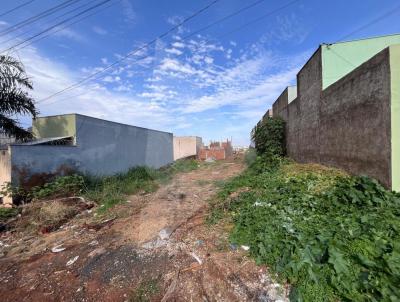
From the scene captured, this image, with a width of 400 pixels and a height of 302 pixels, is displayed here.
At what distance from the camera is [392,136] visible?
384cm

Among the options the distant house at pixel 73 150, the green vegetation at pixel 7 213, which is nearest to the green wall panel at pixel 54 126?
the distant house at pixel 73 150

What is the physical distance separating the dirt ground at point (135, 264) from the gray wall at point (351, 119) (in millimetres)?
3017

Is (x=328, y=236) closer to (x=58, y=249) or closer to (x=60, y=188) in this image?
(x=58, y=249)

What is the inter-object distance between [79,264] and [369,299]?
3744mm

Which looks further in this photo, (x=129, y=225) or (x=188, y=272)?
(x=129, y=225)

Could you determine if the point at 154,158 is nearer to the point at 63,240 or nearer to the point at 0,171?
the point at 0,171

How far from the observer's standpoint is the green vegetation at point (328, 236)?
93.4 inches

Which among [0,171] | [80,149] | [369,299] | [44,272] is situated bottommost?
[44,272]

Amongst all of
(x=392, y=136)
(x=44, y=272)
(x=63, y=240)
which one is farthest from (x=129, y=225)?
Result: (x=392, y=136)

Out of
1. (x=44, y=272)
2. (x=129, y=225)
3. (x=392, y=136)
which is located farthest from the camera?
(x=129, y=225)

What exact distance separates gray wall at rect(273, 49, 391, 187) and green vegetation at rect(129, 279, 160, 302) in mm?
3979

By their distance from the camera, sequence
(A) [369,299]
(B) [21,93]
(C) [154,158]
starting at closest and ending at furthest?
(A) [369,299] < (B) [21,93] < (C) [154,158]

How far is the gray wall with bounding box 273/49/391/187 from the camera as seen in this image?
13.4 ft

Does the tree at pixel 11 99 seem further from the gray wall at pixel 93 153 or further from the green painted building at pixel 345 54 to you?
the green painted building at pixel 345 54
